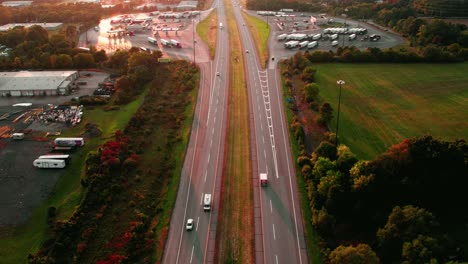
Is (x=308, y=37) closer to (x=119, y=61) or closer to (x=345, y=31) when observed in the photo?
(x=345, y=31)

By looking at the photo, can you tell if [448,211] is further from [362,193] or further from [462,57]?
[462,57]

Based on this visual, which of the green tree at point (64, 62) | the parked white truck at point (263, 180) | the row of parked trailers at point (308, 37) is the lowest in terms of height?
the parked white truck at point (263, 180)

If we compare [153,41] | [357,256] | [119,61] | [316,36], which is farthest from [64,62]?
[357,256]

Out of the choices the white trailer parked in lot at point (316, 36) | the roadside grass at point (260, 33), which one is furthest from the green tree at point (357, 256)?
the white trailer parked in lot at point (316, 36)

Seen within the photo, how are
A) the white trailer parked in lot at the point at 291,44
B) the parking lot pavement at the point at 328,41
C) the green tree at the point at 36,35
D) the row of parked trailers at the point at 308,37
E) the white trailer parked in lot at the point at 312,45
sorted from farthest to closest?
the row of parked trailers at the point at 308,37 < the white trailer parked in lot at the point at 312,45 < the white trailer parked in lot at the point at 291,44 < the parking lot pavement at the point at 328,41 < the green tree at the point at 36,35

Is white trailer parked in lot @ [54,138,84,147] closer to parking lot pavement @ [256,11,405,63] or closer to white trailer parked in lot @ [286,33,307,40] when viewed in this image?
parking lot pavement @ [256,11,405,63]

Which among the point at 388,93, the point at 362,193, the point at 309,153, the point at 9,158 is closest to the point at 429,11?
the point at 388,93

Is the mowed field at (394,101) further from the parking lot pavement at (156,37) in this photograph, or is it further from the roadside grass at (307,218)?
the parking lot pavement at (156,37)

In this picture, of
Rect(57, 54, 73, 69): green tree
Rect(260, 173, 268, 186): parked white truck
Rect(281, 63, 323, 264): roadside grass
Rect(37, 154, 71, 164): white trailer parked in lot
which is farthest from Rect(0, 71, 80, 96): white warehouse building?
Rect(260, 173, 268, 186): parked white truck
